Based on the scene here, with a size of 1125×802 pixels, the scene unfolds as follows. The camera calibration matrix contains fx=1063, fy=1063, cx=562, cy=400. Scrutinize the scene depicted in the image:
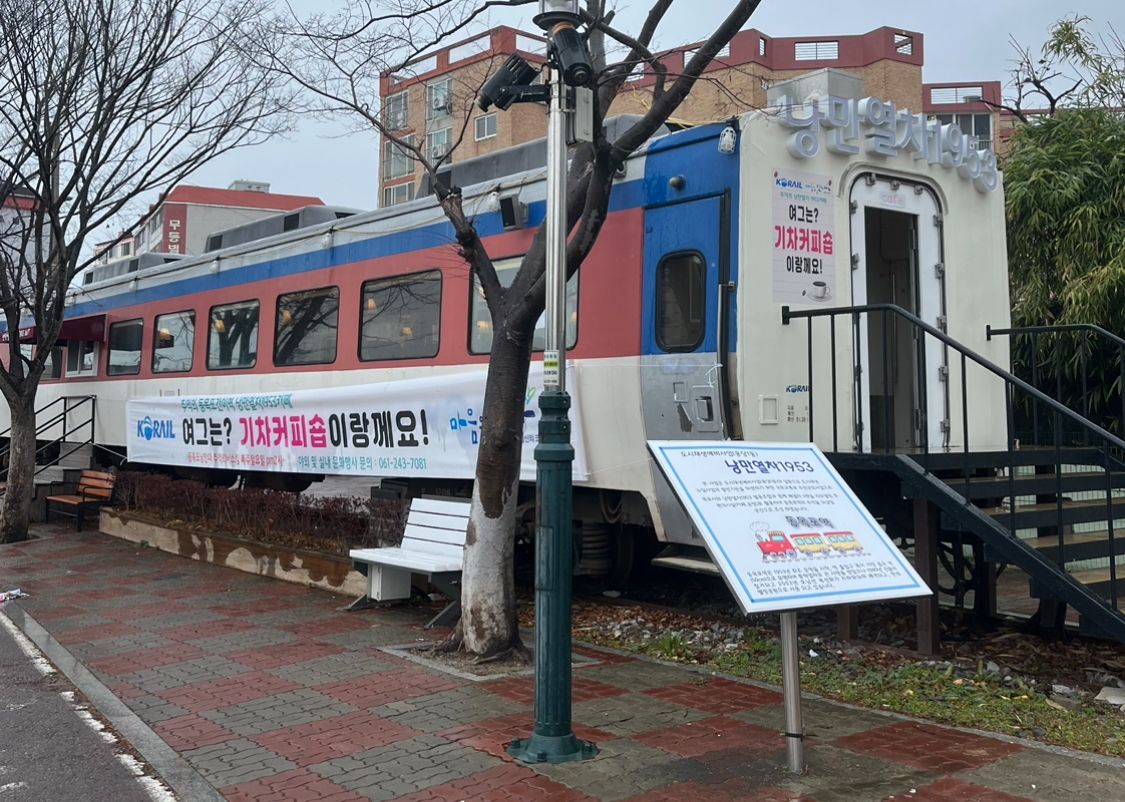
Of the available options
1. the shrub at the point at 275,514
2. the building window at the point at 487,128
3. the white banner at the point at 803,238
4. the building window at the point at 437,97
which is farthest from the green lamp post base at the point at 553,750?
the building window at the point at 487,128

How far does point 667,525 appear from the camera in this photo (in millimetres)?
7312

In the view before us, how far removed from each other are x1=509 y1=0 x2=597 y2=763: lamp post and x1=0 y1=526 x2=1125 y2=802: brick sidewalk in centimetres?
16

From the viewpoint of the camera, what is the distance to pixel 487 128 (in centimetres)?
4512

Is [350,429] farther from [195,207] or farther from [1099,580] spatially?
[195,207]

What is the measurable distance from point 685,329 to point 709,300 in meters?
0.32

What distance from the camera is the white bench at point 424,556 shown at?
25.3ft

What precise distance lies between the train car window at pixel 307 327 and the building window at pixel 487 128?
34.5m

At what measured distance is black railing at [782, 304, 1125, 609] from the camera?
598 centimetres

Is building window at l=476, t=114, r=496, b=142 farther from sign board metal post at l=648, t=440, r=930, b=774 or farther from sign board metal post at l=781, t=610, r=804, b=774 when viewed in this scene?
sign board metal post at l=781, t=610, r=804, b=774

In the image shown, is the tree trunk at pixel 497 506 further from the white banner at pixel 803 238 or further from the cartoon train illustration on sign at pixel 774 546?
the cartoon train illustration on sign at pixel 774 546

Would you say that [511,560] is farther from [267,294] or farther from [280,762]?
[267,294]

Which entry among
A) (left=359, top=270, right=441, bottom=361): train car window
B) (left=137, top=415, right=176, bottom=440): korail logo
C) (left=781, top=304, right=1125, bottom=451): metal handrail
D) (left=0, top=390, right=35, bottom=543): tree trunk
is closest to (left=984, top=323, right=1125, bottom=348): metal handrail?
(left=781, top=304, right=1125, bottom=451): metal handrail

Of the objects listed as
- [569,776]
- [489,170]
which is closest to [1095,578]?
[569,776]

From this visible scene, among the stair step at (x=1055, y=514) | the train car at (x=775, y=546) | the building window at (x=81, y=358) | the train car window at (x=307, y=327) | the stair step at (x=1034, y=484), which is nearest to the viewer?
the train car at (x=775, y=546)
